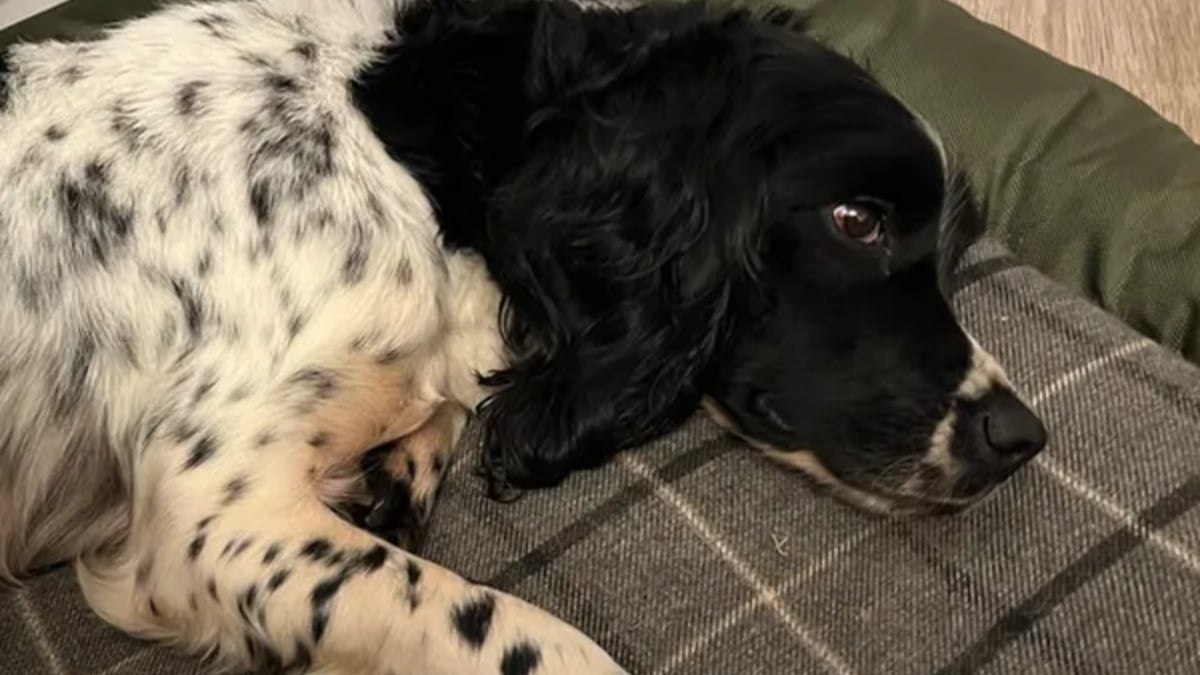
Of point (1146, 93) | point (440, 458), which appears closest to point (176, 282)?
point (440, 458)

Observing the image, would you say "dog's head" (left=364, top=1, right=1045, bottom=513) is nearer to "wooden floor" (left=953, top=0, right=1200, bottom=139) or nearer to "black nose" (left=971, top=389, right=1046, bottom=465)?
"black nose" (left=971, top=389, right=1046, bottom=465)

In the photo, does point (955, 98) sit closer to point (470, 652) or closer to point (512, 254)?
point (512, 254)

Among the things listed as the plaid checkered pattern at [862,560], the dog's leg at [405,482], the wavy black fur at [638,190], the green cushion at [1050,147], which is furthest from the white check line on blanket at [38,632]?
the green cushion at [1050,147]

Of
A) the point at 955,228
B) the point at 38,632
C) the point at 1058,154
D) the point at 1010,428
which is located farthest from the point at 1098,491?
the point at 38,632

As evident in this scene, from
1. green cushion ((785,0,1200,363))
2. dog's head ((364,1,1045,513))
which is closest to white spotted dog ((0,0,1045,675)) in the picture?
dog's head ((364,1,1045,513))

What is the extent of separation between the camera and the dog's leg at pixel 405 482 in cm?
192

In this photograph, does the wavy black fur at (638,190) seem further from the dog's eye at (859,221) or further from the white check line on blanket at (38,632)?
the white check line on blanket at (38,632)

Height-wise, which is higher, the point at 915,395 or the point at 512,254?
the point at 512,254

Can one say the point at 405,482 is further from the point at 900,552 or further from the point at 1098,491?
the point at 1098,491

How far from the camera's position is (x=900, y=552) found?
1.81 meters

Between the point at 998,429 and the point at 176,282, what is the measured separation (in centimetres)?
99

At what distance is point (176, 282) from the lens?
1.85 m

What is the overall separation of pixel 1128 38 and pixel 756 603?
2.13 meters

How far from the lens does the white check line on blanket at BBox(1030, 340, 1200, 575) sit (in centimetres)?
175
